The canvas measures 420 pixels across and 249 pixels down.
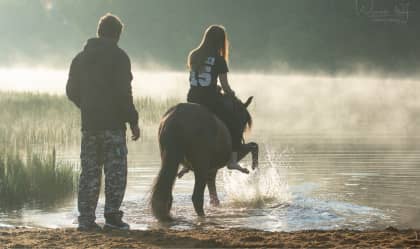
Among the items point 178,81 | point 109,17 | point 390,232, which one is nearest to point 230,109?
point 109,17

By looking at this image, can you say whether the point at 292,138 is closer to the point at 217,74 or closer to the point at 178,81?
the point at 217,74

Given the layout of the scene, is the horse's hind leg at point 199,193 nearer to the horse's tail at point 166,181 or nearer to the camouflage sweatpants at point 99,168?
the horse's tail at point 166,181

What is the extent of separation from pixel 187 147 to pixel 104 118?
1.44m

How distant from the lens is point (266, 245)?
696 centimetres

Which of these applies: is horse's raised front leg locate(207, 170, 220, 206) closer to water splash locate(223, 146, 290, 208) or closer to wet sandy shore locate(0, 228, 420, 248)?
water splash locate(223, 146, 290, 208)

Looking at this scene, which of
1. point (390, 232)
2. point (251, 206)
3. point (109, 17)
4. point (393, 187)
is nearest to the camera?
point (390, 232)

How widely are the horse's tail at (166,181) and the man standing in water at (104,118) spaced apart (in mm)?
781

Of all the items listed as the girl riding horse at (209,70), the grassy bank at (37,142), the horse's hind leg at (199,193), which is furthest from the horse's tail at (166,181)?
the grassy bank at (37,142)

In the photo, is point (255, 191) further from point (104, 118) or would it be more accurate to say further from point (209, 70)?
point (104, 118)

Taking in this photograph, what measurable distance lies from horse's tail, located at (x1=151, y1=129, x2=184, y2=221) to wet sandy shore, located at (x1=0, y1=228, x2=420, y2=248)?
1149mm

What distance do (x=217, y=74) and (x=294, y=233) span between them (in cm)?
296

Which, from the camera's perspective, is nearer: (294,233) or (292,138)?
(294,233)

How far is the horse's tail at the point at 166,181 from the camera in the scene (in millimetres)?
9172

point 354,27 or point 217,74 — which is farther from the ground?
point 354,27
